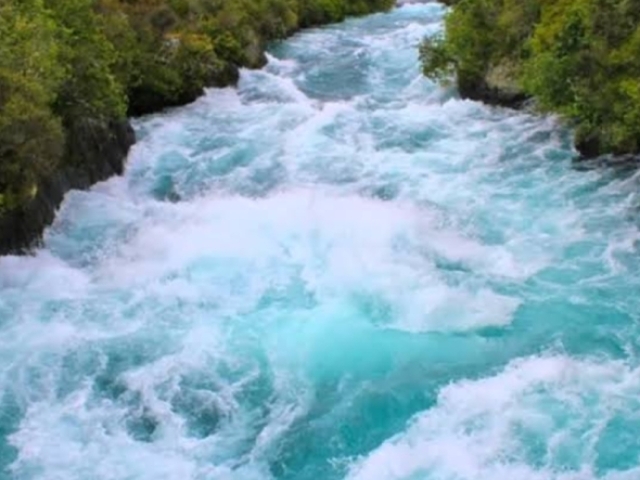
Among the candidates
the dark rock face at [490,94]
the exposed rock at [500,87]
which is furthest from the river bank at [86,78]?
the exposed rock at [500,87]

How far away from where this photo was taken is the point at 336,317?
17.4m

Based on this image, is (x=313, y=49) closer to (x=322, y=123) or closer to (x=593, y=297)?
(x=322, y=123)

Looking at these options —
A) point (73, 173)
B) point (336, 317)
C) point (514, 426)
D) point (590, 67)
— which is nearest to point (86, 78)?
point (73, 173)

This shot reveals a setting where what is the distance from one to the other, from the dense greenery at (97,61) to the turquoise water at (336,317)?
7.10ft

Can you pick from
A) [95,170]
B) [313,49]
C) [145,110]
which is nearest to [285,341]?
[95,170]

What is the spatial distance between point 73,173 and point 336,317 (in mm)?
9226

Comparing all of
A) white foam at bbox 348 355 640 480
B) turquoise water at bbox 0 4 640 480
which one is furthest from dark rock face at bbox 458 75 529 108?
white foam at bbox 348 355 640 480

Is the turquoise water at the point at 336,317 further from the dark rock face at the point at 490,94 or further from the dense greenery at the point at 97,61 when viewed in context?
the dense greenery at the point at 97,61

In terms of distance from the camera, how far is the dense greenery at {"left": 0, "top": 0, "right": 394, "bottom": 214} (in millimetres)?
18781

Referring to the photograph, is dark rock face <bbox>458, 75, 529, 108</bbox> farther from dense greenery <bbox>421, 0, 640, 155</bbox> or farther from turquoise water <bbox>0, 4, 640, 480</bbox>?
dense greenery <bbox>421, 0, 640, 155</bbox>

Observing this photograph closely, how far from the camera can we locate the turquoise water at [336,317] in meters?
13.8

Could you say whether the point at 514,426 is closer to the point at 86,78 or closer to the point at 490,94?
the point at 86,78

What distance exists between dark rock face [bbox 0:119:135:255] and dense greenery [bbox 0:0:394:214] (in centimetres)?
38

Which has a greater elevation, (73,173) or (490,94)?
(73,173)
